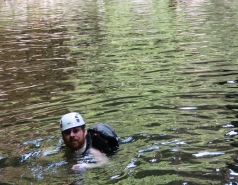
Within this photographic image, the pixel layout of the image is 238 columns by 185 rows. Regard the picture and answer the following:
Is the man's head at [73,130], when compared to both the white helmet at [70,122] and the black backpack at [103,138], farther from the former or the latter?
the black backpack at [103,138]

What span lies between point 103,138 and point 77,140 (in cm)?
53

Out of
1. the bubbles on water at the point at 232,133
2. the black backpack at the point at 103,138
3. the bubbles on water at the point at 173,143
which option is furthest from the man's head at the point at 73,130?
the bubbles on water at the point at 232,133

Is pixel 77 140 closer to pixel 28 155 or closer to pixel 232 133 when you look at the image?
pixel 28 155

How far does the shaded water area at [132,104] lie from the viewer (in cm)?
688

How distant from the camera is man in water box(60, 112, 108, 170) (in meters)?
7.09

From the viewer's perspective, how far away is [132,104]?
1057 centimetres

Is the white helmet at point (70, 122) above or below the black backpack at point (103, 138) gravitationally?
above

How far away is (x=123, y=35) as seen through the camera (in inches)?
931

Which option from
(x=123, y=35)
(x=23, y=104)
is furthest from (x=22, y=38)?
(x=23, y=104)

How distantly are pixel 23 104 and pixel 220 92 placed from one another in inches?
213

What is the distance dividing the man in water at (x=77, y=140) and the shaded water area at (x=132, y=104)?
0.72 ft

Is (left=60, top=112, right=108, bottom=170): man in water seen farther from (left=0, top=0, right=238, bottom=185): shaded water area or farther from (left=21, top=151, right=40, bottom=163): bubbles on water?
(left=21, top=151, right=40, bottom=163): bubbles on water

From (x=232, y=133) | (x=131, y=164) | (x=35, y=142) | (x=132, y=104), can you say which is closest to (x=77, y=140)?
(x=131, y=164)

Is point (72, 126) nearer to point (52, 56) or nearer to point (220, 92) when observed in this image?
point (220, 92)
